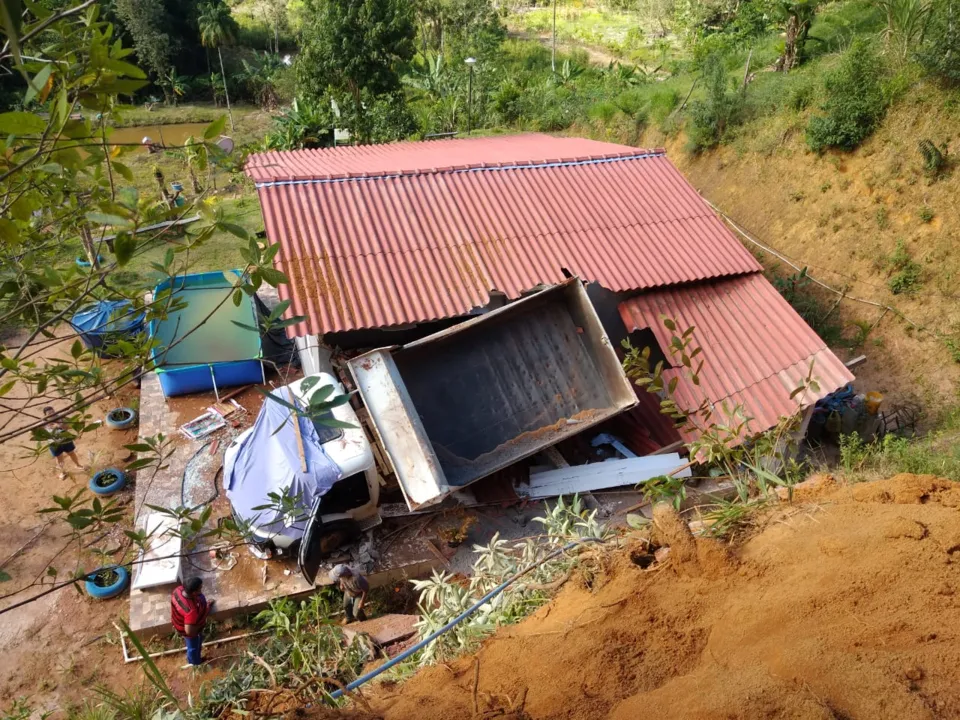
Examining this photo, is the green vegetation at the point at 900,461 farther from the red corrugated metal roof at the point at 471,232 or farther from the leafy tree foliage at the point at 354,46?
the leafy tree foliage at the point at 354,46

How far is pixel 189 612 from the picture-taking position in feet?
20.1

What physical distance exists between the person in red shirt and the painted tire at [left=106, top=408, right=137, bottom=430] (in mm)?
4373

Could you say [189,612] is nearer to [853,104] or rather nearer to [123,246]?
[123,246]

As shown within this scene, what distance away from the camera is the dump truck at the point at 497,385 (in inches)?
275

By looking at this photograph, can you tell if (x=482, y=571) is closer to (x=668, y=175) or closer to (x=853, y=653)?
(x=853, y=653)

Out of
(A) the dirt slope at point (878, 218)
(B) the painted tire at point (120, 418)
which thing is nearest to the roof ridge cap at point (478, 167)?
(A) the dirt slope at point (878, 218)

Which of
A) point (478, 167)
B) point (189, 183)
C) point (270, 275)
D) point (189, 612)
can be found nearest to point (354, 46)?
point (189, 183)

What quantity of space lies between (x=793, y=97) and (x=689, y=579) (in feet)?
43.0

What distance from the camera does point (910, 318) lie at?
10398 mm

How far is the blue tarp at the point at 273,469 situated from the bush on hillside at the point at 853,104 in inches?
455

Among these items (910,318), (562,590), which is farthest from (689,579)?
(910,318)

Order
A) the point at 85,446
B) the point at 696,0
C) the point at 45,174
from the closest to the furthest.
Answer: the point at 45,174, the point at 85,446, the point at 696,0

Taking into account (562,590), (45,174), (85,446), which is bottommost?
(85,446)

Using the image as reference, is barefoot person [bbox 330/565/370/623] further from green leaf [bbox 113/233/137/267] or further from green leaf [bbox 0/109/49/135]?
green leaf [bbox 0/109/49/135]
